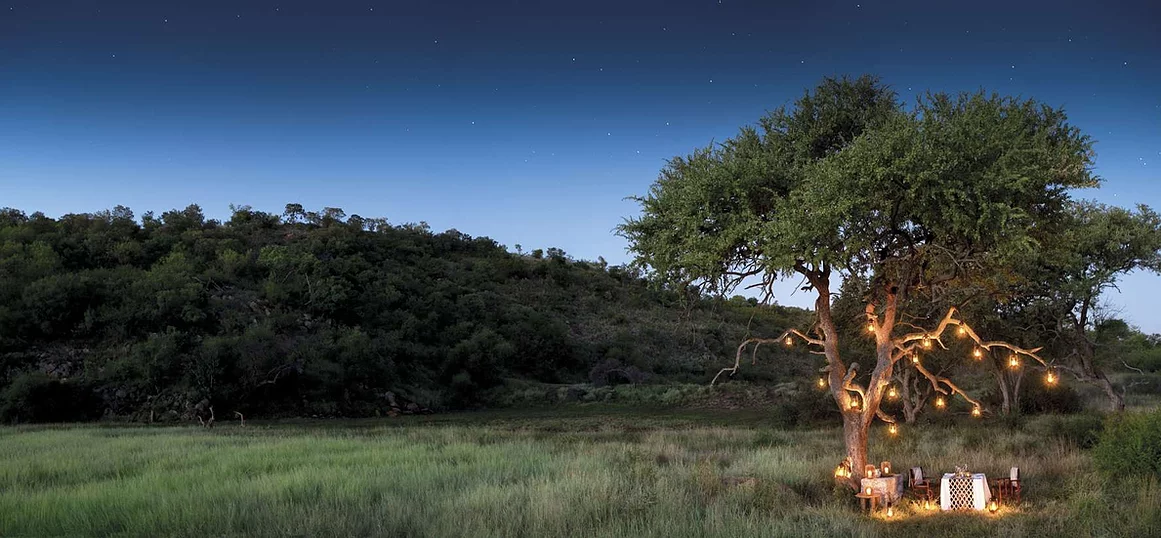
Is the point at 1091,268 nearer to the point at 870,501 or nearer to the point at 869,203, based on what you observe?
the point at 869,203

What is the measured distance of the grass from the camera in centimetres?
960

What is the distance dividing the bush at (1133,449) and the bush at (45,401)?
151ft

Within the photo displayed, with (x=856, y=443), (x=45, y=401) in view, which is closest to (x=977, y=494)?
(x=856, y=443)

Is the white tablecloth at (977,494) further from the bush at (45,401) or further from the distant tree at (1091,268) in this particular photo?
the bush at (45,401)

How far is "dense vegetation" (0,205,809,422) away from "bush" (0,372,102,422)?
88 millimetres

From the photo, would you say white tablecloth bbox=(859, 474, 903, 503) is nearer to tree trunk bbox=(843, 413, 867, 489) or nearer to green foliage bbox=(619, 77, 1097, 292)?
tree trunk bbox=(843, 413, 867, 489)

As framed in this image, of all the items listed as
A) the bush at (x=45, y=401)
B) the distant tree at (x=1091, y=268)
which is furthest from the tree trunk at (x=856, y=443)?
the bush at (x=45, y=401)

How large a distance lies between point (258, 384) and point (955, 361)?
3844cm

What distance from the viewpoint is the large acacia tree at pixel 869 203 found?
43.1ft

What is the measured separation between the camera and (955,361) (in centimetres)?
3028

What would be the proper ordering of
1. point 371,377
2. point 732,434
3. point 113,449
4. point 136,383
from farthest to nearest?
point 371,377, point 136,383, point 732,434, point 113,449

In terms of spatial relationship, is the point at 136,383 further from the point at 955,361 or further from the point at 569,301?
the point at 569,301

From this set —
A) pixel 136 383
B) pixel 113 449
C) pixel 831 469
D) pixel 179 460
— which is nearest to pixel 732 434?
pixel 831 469

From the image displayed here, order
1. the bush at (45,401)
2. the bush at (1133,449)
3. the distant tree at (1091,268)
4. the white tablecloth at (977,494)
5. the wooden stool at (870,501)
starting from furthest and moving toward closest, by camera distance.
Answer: the bush at (45,401)
the distant tree at (1091,268)
the bush at (1133,449)
the wooden stool at (870,501)
the white tablecloth at (977,494)
